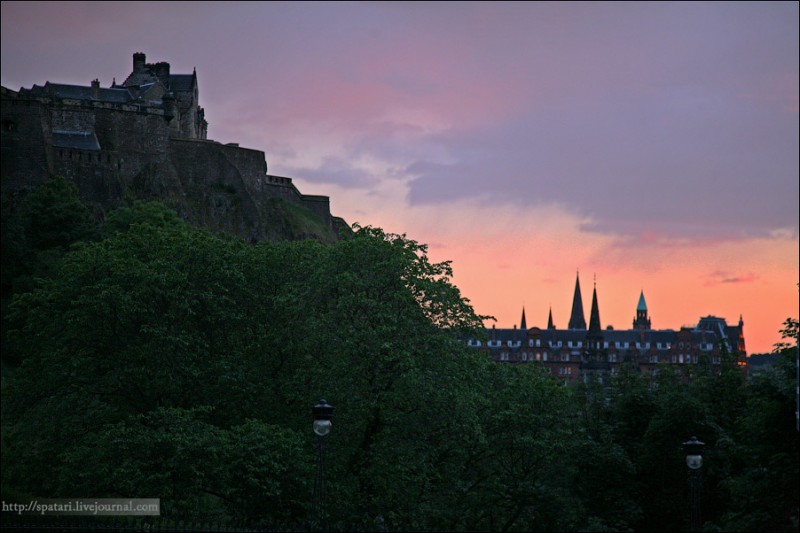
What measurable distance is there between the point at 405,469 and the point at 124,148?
93942 mm

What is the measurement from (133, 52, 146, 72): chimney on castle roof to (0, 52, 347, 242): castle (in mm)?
131

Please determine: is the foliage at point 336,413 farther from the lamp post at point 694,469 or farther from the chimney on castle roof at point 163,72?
the chimney on castle roof at point 163,72

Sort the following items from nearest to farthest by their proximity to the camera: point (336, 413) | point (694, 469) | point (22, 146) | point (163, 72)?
point (694, 469) < point (336, 413) < point (22, 146) < point (163, 72)

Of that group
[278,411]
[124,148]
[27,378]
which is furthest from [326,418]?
[124,148]

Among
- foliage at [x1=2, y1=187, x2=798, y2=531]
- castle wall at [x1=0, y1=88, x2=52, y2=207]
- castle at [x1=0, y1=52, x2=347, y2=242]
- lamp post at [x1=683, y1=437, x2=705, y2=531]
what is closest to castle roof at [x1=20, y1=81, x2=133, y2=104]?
castle at [x1=0, y1=52, x2=347, y2=242]

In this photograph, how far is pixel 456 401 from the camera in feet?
151

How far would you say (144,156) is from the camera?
431 ft

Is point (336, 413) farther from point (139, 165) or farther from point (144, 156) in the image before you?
point (144, 156)

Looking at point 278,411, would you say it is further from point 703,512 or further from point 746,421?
point 703,512

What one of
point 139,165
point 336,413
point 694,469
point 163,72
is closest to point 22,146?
point 139,165

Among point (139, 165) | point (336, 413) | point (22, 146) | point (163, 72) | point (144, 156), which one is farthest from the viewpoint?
point (163, 72)

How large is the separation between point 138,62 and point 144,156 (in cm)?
2435

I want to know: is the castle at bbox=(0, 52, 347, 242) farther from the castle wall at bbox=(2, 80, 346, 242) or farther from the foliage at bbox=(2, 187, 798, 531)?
the foliage at bbox=(2, 187, 798, 531)

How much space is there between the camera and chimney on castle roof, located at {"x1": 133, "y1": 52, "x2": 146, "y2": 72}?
150 m
